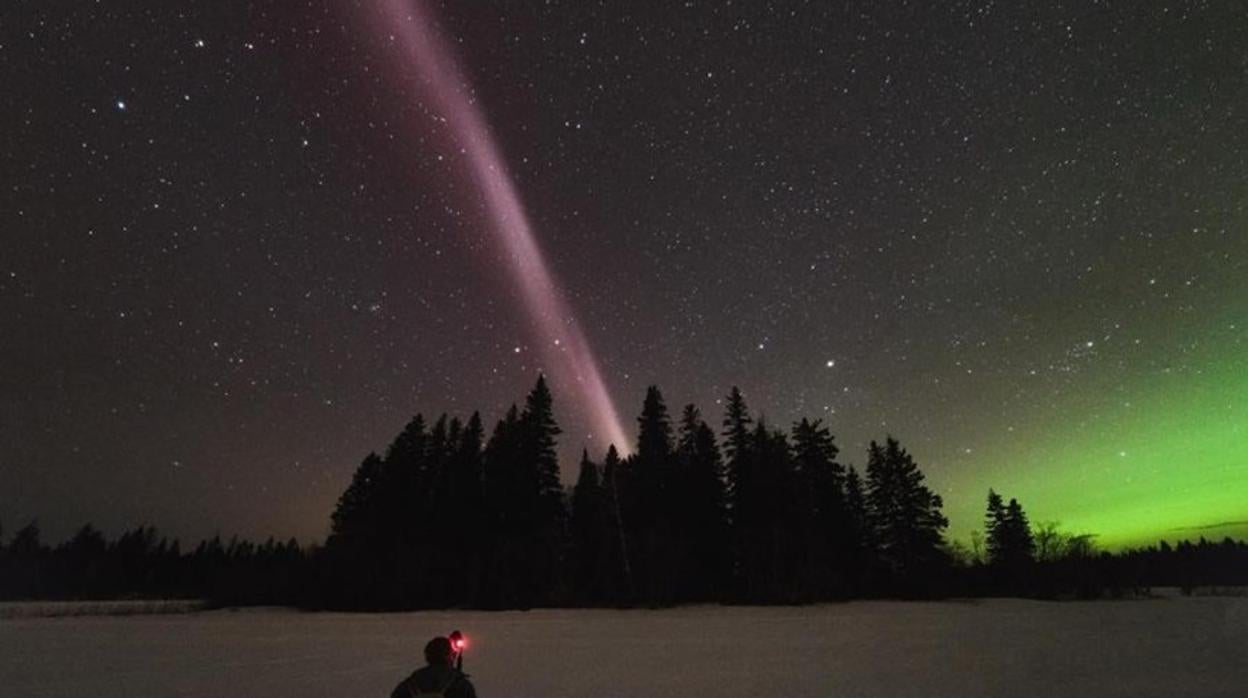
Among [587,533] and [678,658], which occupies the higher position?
[587,533]

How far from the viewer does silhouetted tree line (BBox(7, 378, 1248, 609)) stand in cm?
4053

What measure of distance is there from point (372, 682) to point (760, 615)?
2361 cm

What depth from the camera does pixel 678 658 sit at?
15.7 metres

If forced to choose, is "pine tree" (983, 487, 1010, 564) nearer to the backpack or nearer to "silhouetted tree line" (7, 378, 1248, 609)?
"silhouetted tree line" (7, 378, 1248, 609)

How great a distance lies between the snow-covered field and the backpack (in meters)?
6.66

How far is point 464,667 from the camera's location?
578 inches

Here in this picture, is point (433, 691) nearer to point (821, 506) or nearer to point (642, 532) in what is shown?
point (642, 532)

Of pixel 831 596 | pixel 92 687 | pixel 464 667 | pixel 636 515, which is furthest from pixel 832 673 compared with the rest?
pixel 636 515

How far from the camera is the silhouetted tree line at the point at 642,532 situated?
133 feet

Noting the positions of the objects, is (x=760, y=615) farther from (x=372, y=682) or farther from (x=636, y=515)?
(x=372, y=682)

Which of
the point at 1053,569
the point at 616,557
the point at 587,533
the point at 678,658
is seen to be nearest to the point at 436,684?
the point at 678,658

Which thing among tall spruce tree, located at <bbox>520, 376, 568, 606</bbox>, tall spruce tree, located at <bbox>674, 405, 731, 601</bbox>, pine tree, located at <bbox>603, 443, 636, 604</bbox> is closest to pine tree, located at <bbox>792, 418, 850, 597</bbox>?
tall spruce tree, located at <bbox>674, 405, 731, 601</bbox>

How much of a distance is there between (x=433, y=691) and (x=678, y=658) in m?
12.5

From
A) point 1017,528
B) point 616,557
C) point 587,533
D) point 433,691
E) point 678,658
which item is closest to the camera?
point 433,691
